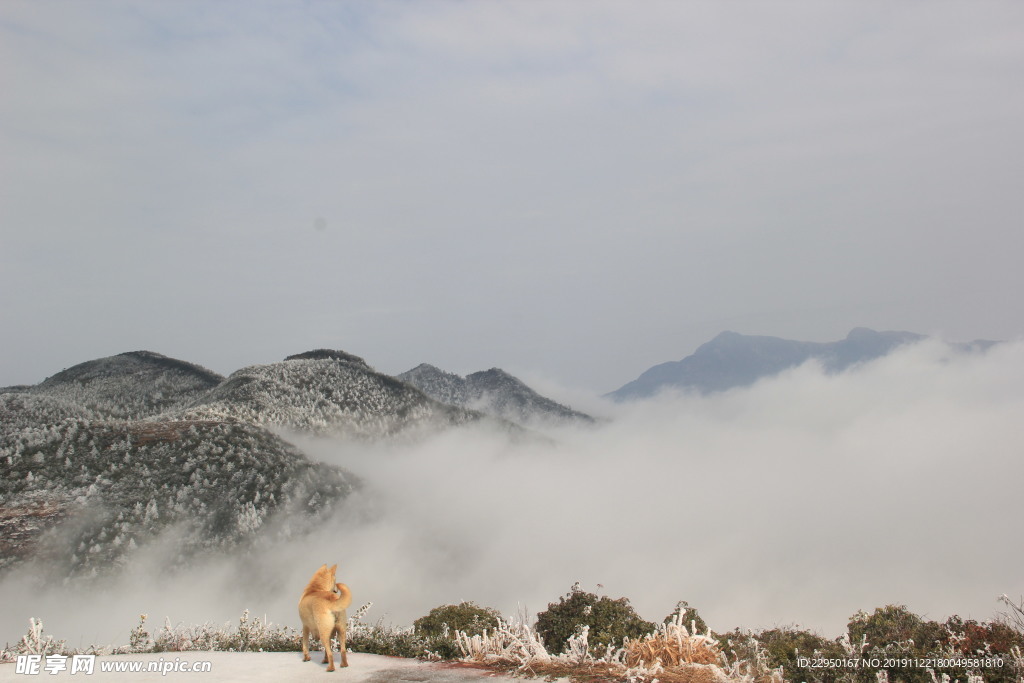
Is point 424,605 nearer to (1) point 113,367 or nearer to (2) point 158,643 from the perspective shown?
(2) point 158,643

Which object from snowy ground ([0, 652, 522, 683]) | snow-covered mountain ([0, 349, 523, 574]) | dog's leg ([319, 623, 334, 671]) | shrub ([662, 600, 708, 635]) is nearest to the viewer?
snowy ground ([0, 652, 522, 683])

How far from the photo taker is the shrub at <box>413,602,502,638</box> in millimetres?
18312

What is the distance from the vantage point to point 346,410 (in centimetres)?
12862

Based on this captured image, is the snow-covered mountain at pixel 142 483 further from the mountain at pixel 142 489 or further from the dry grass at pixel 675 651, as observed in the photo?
the dry grass at pixel 675 651

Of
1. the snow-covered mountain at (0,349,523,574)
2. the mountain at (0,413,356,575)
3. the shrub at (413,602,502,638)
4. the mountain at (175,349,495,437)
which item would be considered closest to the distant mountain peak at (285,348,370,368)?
the mountain at (175,349,495,437)

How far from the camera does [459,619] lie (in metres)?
19.1

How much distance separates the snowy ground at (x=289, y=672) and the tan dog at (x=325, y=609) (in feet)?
1.49

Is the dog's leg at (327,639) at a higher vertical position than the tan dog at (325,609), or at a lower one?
lower

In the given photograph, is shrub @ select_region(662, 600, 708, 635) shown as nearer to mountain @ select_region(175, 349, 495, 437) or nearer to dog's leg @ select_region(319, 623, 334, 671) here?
dog's leg @ select_region(319, 623, 334, 671)

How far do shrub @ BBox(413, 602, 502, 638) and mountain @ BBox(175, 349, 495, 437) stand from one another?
7141 cm

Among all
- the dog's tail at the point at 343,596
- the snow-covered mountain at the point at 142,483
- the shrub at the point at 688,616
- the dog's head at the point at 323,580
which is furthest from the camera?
the snow-covered mountain at the point at 142,483

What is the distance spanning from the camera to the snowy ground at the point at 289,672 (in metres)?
12.6

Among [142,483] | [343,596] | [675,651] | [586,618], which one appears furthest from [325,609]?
[142,483]

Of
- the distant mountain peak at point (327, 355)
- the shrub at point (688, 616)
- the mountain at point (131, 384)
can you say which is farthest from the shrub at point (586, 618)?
the distant mountain peak at point (327, 355)
